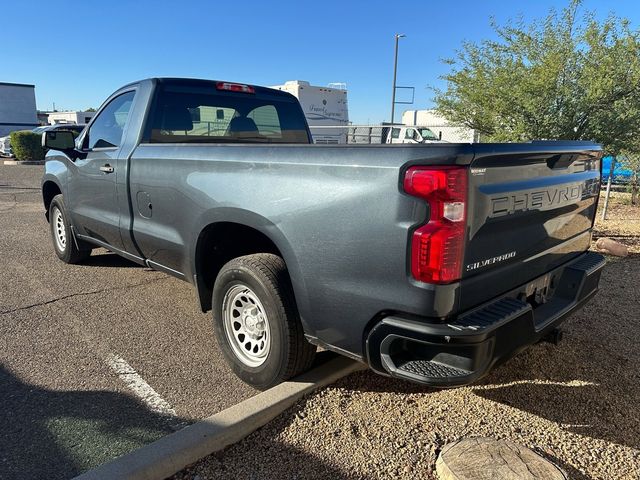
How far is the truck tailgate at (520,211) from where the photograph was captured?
2.16 metres

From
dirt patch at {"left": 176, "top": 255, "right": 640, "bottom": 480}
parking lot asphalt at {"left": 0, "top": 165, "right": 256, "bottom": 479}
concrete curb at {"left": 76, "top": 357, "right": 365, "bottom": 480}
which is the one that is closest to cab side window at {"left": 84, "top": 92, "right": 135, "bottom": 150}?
parking lot asphalt at {"left": 0, "top": 165, "right": 256, "bottom": 479}

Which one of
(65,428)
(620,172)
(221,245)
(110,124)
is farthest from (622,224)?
(65,428)

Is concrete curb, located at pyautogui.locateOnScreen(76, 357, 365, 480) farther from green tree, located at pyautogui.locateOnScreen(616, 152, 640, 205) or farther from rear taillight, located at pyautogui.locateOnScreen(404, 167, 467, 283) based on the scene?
green tree, located at pyautogui.locateOnScreen(616, 152, 640, 205)

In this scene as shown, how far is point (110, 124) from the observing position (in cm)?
447

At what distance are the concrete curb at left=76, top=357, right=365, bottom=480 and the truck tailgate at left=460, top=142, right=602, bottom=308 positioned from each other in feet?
3.94

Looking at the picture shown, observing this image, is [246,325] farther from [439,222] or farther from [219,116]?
[219,116]

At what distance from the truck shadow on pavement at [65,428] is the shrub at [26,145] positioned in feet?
64.5

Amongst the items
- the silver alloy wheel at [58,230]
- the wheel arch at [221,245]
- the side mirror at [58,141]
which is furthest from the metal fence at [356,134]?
the wheel arch at [221,245]

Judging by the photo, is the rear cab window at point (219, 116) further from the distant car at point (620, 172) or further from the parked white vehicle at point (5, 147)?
the parked white vehicle at point (5, 147)

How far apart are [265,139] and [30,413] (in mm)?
2852

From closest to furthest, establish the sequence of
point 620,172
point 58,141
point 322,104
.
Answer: point 58,141 → point 620,172 → point 322,104

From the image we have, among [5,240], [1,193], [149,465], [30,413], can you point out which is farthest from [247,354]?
[1,193]

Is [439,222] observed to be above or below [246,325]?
above

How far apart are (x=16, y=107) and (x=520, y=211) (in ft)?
128
